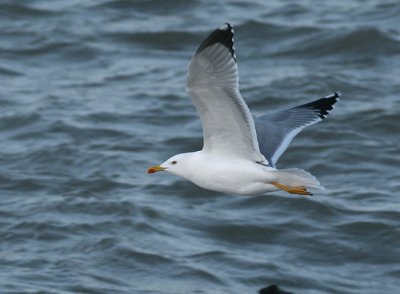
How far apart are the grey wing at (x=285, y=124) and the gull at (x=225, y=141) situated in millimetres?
113

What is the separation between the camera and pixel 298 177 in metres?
6.70

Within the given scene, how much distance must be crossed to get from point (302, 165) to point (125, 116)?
217 cm

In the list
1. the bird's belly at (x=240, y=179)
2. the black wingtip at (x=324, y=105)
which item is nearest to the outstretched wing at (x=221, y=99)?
the bird's belly at (x=240, y=179)

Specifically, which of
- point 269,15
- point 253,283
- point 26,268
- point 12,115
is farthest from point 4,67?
point 253,283

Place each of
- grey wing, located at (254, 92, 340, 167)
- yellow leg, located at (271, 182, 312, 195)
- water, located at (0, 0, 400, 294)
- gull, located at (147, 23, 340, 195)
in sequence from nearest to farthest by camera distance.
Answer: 1. gull, located at (147, 23, 340, 195)
2. yellow leg, located at (271, 182, 312, 195)
3. grey wing, located at (254, 92, 340, 167)
4. water, located at (0, 0, 400, 294)

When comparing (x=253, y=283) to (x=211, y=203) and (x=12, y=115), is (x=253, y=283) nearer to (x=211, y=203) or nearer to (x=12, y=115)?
(x=211, y=203)

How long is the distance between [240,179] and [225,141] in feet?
0.84

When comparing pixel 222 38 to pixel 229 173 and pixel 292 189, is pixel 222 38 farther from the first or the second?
pixel 292 189

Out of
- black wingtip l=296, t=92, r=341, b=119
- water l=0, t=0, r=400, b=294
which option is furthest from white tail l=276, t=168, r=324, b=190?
water l=0, t=0, r=400, b=294

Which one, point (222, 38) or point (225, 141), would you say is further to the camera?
point (225, 141)

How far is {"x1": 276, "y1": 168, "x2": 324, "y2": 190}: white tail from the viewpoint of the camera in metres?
6.66

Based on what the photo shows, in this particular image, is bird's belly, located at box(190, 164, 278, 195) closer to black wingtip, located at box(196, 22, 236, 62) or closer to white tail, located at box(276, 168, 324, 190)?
white tail, located at box(276, 168, 324, 190)

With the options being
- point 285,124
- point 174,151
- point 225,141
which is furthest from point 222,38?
point 174,151

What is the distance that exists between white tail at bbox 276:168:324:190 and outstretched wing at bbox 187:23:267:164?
24 cm
